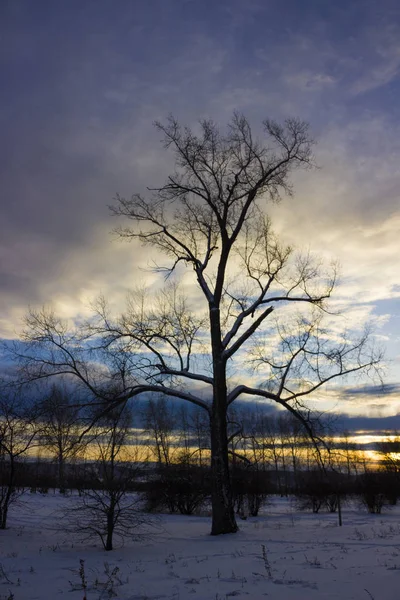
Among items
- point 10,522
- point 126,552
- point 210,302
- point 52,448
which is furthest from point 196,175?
point 10,522

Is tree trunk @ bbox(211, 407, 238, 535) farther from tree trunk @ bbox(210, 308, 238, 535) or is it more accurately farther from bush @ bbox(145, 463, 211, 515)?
bush @ bbox(145, 463, 211, 515)

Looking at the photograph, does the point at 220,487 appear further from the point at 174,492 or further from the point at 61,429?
the point at 174,492

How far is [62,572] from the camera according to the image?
8500mm

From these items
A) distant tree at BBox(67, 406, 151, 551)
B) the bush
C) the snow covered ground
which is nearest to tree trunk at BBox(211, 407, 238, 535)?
the snow covered ground

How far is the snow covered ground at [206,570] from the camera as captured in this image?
6415 millimetres

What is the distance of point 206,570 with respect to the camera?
835cm

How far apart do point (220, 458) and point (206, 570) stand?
5782 millimetres

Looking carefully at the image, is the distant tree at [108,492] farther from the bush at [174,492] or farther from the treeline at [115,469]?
the bush at [174,492]

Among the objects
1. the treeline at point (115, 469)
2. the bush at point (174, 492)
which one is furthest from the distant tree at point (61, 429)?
the bush at point (174, 492)

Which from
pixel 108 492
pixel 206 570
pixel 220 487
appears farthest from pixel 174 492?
pixel 206 570

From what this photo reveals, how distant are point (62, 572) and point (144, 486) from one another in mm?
21215

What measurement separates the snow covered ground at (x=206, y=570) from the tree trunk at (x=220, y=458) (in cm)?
66

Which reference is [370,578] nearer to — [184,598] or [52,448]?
[184,598]

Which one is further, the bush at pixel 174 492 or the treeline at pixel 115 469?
the bush at pixel 174 492
